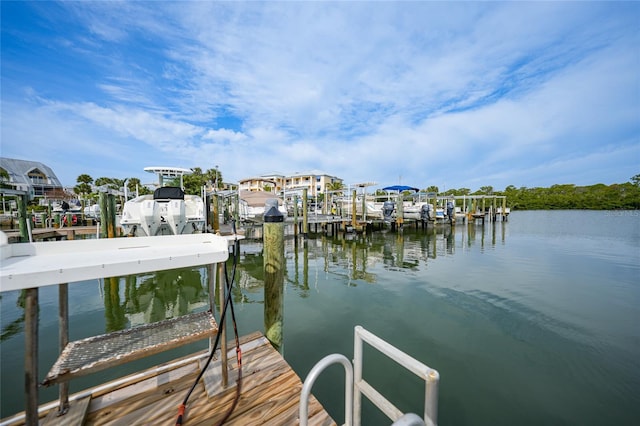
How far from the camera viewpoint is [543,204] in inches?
2530

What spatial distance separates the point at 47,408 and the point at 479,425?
4452 mm

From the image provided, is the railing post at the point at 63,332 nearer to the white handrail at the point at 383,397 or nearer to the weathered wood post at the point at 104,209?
the white handrail at the point at 383,397

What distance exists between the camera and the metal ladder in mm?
1527

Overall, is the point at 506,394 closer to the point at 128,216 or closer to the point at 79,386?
the point at 79,386

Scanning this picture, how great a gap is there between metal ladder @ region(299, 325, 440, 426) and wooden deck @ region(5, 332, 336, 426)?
17.4 inches

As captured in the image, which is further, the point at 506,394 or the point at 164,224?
the point at 164,224

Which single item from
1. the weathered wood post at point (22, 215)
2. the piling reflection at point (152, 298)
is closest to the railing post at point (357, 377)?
the piling reflection at point (152, 298)

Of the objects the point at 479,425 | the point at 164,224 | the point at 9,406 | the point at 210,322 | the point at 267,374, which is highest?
the point at 164,224

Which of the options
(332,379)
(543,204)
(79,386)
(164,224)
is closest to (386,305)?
(332,379)

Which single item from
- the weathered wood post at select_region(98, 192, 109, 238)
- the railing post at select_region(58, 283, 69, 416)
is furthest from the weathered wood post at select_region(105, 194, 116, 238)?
the railing post at select_region(58, 283, 69, 416)

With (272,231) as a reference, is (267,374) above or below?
below

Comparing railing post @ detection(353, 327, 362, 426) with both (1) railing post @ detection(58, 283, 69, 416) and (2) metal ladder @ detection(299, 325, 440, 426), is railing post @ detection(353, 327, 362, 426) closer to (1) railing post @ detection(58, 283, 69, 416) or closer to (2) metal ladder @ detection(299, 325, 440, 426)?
(2) metal ladder @ detection(299, 325, 440, 426)

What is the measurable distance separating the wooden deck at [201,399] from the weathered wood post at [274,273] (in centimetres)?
65

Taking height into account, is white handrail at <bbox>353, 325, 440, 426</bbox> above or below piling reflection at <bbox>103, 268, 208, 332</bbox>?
above
